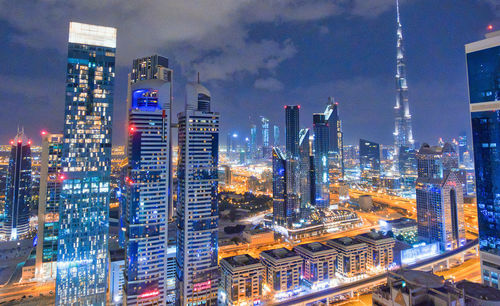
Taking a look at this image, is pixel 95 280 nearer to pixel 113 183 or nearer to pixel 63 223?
pixel 63 223

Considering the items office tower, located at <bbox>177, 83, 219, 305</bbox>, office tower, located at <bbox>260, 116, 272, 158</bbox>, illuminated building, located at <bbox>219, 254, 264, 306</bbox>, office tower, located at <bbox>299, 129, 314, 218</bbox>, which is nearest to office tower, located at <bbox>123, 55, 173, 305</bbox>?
office tower, located at <bbox>177, 83, 219, 305</bbox>

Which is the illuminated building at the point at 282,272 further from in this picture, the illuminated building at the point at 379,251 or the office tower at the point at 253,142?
the office tower at the point at 253,142

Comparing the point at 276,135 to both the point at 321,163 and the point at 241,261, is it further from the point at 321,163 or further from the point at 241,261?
the point at 241,261

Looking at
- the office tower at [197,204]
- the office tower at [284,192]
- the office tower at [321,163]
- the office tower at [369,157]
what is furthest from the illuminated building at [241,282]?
the office tower at [369,157]

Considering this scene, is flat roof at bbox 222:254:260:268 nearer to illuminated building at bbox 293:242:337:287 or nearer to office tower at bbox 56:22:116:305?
illuminated building at bbox 293:242:337:287

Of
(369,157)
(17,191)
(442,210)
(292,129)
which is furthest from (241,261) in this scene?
(369,157)

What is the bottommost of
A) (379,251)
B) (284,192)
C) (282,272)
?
(282,272)

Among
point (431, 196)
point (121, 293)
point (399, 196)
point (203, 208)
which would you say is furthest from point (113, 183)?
point (399, 196)
